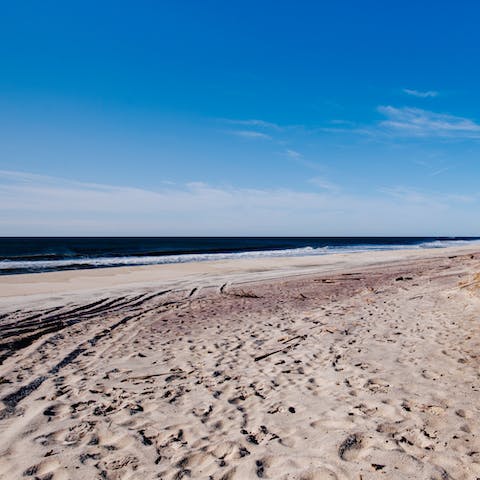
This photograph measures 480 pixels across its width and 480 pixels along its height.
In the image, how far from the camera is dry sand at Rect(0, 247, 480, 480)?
382 cm

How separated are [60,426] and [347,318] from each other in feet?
23.7

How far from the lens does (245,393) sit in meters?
5.43

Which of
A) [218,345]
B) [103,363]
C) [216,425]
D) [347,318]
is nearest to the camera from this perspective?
[216,425]

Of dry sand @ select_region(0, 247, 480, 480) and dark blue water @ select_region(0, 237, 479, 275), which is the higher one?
dark blue water @ select_region(0, 237, 479, 275)

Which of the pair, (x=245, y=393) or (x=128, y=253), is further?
(x=128, y=253)

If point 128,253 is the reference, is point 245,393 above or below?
below

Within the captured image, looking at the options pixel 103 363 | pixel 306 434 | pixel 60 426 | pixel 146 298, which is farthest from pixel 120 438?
pixel 146 298

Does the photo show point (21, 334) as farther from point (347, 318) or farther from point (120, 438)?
point (347, 318)

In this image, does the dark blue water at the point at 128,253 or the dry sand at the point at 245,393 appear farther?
the dark blue water at the point at 128,253

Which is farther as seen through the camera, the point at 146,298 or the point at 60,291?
the point at 60,291

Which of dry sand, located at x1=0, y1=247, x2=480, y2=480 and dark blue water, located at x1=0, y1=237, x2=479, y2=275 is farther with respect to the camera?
dark blue water, located at x1=0, y1=237, x2=479, y2=275

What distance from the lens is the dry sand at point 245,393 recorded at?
382cm

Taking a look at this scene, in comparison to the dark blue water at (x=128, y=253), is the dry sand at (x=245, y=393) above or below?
below

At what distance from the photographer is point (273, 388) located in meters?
5.57
